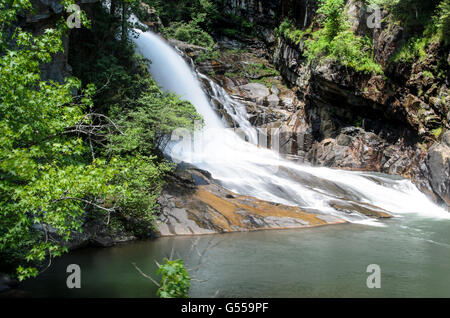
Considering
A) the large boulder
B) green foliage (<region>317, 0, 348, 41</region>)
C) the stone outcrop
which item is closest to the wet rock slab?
the stone outcrop

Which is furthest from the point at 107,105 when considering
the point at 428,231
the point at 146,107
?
the point at 428,231

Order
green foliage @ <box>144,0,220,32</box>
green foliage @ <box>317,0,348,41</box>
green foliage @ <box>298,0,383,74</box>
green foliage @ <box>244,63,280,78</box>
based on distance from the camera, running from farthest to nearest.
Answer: green foliage @ <box>144,0,220,32</box>
green foliage @ <box>244,63,280,78</box>
green foliage @ <box>317,0,348,41</box>
green foliage @ <box>298,0,383,74</box>

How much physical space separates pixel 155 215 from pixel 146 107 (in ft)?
16.9

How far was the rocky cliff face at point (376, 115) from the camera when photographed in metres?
21.2

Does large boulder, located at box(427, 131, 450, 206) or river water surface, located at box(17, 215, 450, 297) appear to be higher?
large boulder, located at box(427, 131, 450, 206)

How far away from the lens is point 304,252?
1132cm

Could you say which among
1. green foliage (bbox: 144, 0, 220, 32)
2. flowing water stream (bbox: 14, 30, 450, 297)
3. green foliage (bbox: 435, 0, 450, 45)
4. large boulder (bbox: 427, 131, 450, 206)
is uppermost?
green foliage (bbox: 144, 0, 220, 32)

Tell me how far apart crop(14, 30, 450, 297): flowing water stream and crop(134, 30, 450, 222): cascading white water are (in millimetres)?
76

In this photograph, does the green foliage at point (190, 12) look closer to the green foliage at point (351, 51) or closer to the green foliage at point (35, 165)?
the green foliage at point (351, 51)

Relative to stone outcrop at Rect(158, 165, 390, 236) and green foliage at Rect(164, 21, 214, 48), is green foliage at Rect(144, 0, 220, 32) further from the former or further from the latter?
stone outcrop at Rect(158, 165, 390, 236)

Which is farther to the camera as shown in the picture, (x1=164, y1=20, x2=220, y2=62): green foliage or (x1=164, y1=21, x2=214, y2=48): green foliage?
(x1=164, y1=21, x2=214, y2=48): green foliage

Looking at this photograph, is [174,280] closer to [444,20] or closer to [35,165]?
[35,165]

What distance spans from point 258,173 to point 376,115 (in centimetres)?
1167

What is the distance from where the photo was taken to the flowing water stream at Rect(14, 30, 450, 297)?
8430 millimetres
